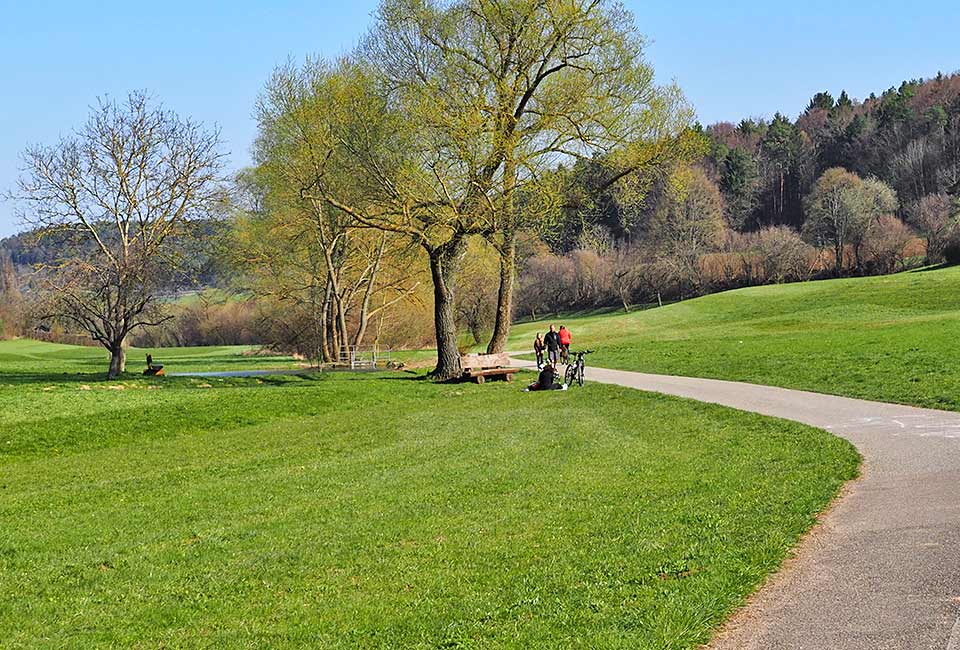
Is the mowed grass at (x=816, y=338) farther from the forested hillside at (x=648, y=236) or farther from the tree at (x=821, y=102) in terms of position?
the tree at (x=821, y=102)

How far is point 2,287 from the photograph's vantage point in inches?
5472

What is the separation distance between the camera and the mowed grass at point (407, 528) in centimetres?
689

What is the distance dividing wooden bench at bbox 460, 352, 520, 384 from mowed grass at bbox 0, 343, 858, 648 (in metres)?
11.7

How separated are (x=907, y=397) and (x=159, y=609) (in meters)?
17.1

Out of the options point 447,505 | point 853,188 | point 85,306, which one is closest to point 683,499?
point 447,505

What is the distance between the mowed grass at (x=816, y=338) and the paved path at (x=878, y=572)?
8045 mm

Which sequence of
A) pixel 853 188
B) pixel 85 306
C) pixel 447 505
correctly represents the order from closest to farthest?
pixel 447 505 < pixel 85 306 < pixel 853 188

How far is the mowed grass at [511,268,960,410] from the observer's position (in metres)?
24.1

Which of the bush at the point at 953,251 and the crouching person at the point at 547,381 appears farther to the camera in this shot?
the bush at the point at 953,251

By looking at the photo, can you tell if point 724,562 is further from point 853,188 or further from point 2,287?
point 2,287

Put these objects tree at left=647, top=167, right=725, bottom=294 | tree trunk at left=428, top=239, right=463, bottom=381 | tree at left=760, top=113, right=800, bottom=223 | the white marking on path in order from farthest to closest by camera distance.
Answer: tree at left=760, top=113, right=800, bottom=223 → tree at left=647, top=167, right=725, bottom=294 → tree trunk at left=428, top=239, right=463, bottom=381 → the white marking on path

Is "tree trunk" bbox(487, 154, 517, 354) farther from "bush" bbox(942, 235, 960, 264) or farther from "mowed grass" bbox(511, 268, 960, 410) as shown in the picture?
"bush" bbox(942, 235, 960, 264)

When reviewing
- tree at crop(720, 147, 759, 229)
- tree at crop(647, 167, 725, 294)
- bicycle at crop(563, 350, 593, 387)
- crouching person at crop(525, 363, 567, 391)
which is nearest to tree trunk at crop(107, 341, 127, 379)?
crouching person at crop(525, 363, 567, 391)

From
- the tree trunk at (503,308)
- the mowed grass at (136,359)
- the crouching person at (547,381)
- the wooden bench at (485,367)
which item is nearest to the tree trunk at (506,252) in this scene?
the tree trunk at (503,308)
